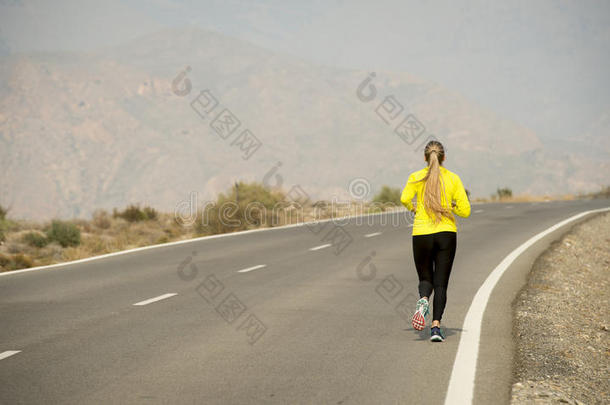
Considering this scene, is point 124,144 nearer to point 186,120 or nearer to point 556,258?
point 186,120

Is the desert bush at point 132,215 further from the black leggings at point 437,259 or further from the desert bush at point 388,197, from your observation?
the black leggings at point 437,259

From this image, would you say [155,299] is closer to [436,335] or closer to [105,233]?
[436,335]

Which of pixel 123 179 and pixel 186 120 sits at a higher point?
pixel 186 120

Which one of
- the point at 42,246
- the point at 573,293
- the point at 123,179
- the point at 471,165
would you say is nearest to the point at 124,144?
the point at 123,179

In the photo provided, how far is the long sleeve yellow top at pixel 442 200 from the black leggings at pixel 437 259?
0.07 m

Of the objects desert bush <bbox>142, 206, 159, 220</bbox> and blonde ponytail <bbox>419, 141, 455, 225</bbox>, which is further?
desert bush <bbox>142, 206, 159, 220</bbox>

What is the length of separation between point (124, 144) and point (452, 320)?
547 ft

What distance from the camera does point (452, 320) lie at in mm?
7879

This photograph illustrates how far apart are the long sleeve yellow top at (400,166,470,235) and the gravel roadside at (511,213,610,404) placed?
1.36 metres

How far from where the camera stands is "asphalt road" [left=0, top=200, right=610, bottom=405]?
532 cm

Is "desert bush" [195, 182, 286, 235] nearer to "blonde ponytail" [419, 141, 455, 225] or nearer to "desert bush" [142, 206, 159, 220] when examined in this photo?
"desert bush" [142, 206, 159, 220]

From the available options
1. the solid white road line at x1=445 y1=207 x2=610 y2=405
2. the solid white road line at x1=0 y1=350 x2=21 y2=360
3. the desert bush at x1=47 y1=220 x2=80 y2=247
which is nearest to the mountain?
the desert bush at x1=47 y1=220 x2=80 y2=247

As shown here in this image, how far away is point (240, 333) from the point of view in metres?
7.33

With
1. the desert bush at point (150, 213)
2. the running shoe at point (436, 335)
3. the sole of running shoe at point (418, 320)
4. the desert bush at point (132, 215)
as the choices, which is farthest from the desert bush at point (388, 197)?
the sole of running shoe at point (418, 320)
